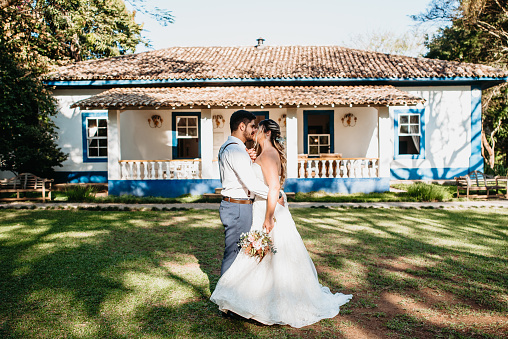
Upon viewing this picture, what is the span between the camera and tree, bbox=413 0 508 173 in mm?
20219

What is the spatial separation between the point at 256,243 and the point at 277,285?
0.45 meters

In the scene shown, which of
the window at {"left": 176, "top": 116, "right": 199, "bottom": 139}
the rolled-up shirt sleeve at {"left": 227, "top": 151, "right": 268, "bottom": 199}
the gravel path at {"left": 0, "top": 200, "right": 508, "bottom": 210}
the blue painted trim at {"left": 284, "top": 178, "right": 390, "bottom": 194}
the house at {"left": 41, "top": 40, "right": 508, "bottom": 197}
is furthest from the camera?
the window at {"left": 176, "top": 116, "right": 199, "bottom": 139}

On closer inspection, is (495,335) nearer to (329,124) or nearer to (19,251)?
(19,251)

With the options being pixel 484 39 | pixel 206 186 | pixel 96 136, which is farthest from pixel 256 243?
pixel 484 39

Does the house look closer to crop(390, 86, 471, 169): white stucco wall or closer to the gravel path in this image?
crop(390, 86, 471, 169): white stucco wall

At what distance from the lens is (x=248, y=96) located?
14.2 m

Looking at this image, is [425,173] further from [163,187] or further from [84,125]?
[84,125]

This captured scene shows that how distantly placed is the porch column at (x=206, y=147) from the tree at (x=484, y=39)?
49.2 ft

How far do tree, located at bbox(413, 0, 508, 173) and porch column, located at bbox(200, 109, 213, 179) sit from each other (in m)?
15.0

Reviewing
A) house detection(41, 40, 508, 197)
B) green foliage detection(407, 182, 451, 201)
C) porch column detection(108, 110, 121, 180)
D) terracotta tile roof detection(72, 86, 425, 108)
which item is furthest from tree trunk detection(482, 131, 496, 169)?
porch column detection(108, 110, 121, 180)

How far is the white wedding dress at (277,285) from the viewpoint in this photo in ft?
12.2

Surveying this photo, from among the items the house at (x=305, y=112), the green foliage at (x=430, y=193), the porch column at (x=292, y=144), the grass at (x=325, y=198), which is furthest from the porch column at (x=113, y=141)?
the green foliage at (x=430, y=193)

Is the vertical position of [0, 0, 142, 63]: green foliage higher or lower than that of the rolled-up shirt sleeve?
higher

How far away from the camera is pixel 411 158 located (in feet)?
54.4
